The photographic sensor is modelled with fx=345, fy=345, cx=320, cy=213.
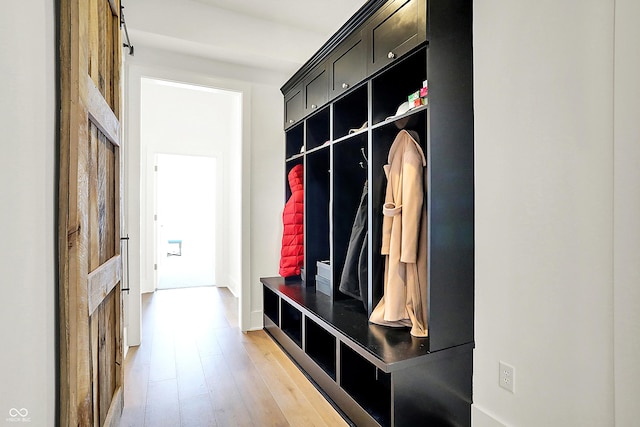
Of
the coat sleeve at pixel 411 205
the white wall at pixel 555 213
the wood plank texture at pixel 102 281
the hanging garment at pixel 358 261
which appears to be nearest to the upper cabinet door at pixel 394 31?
the white wall at pixel 555 213

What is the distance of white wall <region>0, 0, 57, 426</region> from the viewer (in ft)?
2.40

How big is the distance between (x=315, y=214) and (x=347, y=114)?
0.93m

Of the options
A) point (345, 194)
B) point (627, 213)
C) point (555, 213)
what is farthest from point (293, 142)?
point (627, 213)

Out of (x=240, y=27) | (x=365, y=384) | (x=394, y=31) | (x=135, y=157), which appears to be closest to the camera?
(x=394, y=31)

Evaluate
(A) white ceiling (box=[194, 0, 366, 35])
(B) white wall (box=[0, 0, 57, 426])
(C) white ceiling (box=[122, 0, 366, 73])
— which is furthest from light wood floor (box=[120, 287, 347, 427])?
(A) white ceiling (box=[194, 0, 366, 35])

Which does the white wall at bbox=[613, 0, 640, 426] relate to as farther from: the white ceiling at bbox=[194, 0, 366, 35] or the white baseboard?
the white ceiling at bbox=[194, 0, 366, 35]

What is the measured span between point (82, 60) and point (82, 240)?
0.55m

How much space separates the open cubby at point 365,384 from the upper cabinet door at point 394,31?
1.65 meters

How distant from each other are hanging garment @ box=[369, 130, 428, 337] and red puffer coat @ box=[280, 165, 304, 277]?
1.30 meters

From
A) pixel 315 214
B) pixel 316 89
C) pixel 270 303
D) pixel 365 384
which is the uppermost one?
pixel 316 89

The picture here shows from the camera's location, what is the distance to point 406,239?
1.83 meters

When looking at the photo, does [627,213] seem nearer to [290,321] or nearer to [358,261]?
[358,261]

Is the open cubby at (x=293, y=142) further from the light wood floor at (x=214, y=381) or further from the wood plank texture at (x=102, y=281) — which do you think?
the wood plank texture at (x=102, y=281)

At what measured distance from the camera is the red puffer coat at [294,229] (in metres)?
3.16
